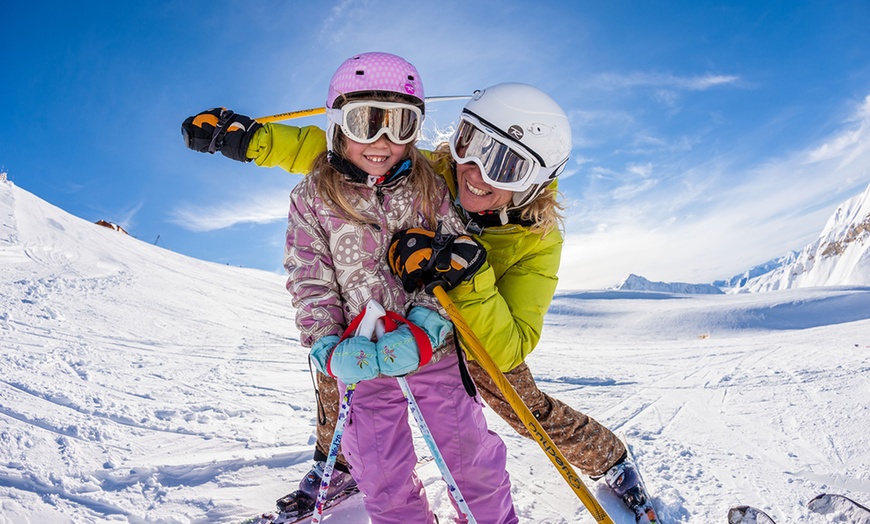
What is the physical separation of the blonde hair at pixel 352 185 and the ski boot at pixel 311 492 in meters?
1.62

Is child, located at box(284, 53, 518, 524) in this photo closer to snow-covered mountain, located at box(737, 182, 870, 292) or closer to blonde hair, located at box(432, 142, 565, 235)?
blonde hair, located at box(432, 142, 565, 235)

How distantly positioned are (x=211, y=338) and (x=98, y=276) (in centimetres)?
419

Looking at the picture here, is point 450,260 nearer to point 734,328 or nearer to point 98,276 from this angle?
point 98,276

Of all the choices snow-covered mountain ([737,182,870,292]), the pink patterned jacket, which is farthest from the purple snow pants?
snow-covered mountain ([737,182,870,292])

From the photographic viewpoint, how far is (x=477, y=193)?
8.98 ft

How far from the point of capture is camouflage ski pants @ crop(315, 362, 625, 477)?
3.09m

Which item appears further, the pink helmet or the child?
the pink helmet

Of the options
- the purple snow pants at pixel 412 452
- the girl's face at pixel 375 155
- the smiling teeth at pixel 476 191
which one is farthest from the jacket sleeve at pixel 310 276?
the smiling teeth at pixel 476 191

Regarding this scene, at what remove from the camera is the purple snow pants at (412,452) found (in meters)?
2.38

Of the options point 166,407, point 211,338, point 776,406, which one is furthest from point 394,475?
point 211,338

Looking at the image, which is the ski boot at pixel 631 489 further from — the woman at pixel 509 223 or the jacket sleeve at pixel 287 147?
the jacket sleeve at pixel 287 147

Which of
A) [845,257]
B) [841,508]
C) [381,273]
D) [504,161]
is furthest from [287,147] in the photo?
[845,257]

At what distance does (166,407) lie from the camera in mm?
4324

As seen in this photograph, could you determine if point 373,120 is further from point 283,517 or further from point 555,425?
point 283,517
